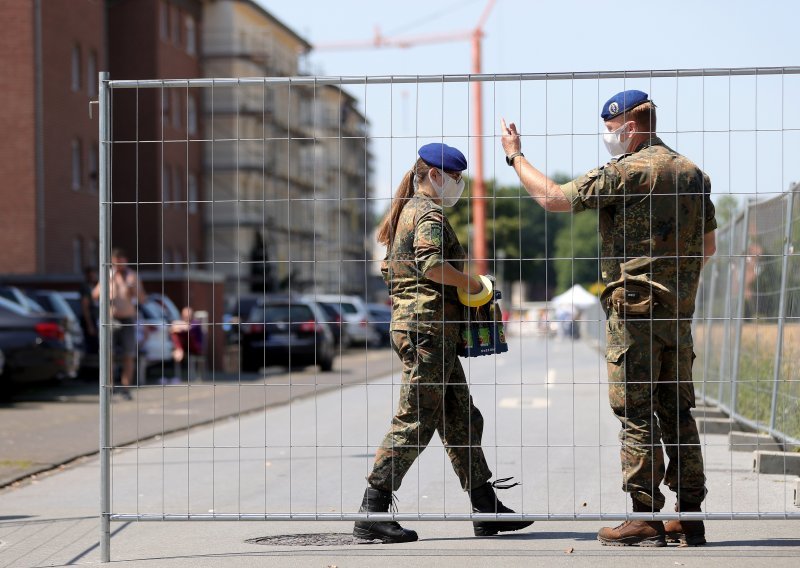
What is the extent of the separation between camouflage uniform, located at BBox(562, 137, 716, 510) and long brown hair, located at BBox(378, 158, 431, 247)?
0.83 meters

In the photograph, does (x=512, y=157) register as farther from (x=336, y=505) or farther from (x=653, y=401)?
(x=336, y=505)

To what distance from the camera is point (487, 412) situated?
15.0 m

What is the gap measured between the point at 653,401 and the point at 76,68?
40.9 m

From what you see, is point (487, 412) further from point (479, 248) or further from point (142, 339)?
point (479, 248)

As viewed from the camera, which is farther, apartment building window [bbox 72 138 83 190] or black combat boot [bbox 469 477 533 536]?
apartment building window [bbox 72 138 83 190]

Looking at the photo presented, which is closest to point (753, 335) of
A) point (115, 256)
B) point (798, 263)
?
point (798, 263)

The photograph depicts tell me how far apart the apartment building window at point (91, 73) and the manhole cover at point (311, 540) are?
130 ft

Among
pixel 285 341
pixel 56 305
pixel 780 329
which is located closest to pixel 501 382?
pixel 780 329

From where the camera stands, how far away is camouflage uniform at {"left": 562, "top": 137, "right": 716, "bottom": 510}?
237 inches

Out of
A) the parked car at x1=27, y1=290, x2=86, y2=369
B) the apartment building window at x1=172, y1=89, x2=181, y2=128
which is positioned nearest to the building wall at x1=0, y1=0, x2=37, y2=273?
the apartment building window at x1=172, y1=89, x2=181, y2=128

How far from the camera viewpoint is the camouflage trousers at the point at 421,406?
6.29 m

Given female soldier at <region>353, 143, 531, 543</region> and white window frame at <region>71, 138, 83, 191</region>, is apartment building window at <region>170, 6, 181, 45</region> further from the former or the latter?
female soldier at <region>353, 143, 531, 543</region>

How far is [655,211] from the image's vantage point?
19.8 ft

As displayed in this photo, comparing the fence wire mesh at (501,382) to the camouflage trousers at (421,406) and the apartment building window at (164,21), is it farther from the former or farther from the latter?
the apartment building window at (164,21)
